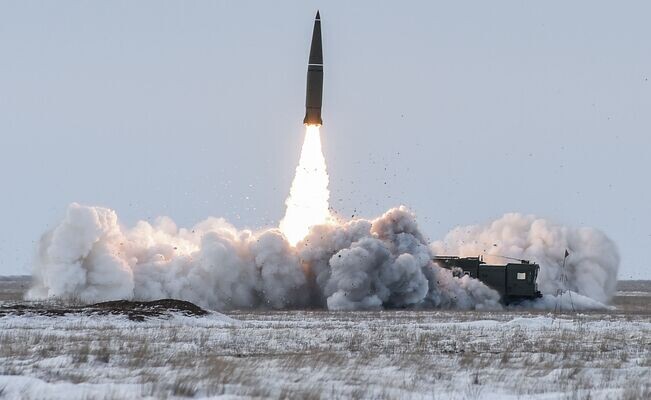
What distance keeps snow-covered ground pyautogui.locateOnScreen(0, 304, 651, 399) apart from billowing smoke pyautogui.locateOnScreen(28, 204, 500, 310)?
24699mm

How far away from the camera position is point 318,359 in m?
31.3

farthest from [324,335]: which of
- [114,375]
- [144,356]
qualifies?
[114,375]

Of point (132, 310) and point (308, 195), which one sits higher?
point (308, 195)

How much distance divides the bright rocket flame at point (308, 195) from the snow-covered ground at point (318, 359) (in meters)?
25.4

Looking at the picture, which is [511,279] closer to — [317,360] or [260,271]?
[260,271]

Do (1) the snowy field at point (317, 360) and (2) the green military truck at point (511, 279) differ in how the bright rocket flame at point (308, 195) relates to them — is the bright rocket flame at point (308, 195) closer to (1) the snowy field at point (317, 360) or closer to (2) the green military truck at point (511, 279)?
(2) the green military truck at point (511, 279)

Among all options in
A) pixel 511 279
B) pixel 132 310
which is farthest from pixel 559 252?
pixel 132 310

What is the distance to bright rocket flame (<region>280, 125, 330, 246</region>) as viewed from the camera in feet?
244

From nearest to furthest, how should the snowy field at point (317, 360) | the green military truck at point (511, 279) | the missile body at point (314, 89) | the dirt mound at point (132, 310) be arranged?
the snowy field at point (317, 360), the dirt mound at point (132, 310), the missile body at point (314, 89), the green military truck at point (511, 279)

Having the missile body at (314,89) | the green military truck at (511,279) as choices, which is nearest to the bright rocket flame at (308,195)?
the missile body at (314,89)

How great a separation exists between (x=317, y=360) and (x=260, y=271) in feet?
153

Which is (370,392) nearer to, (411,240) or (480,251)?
(411,240)

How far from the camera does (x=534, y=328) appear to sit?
48062 millimetres

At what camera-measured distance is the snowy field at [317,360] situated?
25078mm
